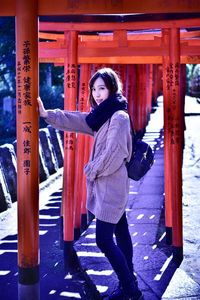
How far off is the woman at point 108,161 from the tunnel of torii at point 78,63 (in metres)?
0.31

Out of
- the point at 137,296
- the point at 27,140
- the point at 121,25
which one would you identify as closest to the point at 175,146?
the point at 121,25

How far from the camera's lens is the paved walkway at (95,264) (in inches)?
172

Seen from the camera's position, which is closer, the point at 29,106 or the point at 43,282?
the point at 29,106

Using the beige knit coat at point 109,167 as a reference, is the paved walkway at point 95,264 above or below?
below

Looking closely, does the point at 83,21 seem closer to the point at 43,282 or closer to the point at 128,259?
the point at 128,259

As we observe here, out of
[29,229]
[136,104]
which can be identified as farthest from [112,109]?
[136,104]

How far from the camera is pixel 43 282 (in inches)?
191

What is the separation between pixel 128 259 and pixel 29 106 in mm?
1512

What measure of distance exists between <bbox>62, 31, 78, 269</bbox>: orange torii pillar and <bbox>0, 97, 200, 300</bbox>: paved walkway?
0.74 ft

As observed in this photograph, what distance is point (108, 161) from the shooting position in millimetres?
3572

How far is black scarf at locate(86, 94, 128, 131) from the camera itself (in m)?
3.65

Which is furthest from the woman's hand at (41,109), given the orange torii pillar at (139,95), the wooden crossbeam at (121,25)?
the orange torii pillar at (139,95)

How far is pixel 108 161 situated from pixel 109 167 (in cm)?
5

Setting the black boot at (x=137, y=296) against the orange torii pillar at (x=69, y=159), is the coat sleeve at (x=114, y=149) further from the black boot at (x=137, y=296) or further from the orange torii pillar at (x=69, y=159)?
the orange torii pillar at (x=69, y=159)
